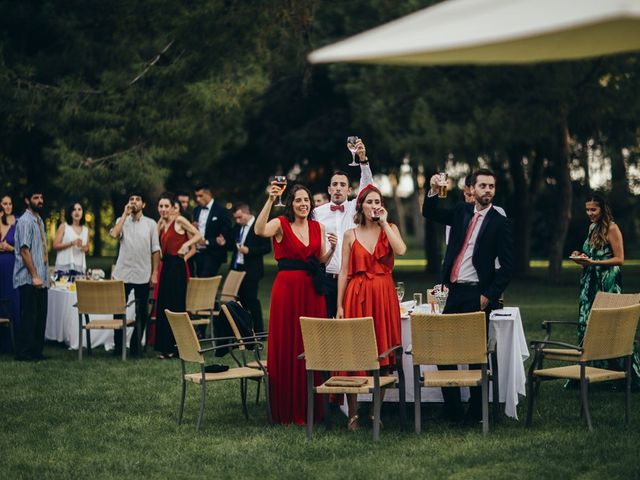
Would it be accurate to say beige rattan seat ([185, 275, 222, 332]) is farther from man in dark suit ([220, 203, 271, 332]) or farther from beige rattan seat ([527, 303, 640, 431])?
beige rattan seat ([527, 303, 640, 431])

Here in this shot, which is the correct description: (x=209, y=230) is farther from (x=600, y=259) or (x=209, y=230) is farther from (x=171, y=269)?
(x=600, y=259)

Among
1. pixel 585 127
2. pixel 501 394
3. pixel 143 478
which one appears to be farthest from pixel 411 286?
pixel 143 478

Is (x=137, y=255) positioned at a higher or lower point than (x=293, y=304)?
higher

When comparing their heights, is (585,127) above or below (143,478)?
above

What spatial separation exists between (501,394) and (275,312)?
77.4 inches

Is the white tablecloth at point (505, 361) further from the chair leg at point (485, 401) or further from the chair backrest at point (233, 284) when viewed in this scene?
the chair backrest at point (233, 284)

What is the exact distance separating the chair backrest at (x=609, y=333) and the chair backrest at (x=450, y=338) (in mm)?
868

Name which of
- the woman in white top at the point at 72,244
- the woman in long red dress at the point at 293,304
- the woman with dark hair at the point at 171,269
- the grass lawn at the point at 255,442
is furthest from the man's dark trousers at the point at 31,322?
the woman in long red dress at the point at 293,304

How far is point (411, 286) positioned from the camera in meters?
28.0

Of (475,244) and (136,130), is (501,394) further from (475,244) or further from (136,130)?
(136,130)

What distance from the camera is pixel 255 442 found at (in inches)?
322

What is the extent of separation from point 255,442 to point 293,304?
4.14ft

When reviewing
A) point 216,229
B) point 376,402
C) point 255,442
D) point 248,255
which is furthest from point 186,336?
point 216,229

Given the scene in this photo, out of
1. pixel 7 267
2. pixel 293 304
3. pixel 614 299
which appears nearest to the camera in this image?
→ pixel 293 304
